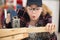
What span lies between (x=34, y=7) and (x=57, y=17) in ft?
0.78

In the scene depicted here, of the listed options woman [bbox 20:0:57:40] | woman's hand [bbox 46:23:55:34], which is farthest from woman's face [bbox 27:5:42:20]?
woman's hand [bbox 46:23:55:34]

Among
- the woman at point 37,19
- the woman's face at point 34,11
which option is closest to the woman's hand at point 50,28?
the woman at point 37,19

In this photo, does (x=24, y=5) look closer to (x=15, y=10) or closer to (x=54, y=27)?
(x=15, y=10)

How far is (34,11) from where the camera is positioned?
3.25ft

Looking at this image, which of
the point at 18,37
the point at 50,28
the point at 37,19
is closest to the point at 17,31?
the point at 18,37

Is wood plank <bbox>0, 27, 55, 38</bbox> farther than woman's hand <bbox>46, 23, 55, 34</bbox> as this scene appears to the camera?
No

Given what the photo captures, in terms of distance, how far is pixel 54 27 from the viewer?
41.2 inches

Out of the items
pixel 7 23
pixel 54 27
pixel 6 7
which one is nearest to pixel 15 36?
pixel 7 23

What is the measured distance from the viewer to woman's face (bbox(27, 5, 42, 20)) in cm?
98

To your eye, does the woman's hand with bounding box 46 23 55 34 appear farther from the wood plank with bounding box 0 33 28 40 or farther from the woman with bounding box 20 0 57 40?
the wood plank with bounding box 0 33 28 40

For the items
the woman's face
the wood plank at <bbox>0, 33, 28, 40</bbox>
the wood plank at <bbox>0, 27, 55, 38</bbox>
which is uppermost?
the woman's face

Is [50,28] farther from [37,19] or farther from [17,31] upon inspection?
[17,31]

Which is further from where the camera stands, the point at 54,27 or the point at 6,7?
the point at 54,27

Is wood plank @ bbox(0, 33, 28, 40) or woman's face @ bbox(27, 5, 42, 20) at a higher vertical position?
woman's face @ bbox(27, 5, 42, 20)
